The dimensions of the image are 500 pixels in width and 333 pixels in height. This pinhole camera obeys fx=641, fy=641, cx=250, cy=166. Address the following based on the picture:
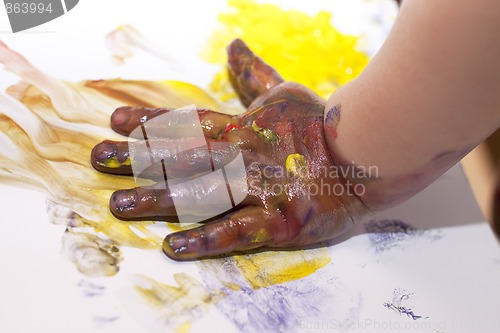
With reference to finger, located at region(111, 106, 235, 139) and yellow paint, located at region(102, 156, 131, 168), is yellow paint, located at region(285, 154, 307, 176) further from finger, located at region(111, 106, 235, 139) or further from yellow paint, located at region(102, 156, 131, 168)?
yellow paint, located at region(102, 156, 131, 168)

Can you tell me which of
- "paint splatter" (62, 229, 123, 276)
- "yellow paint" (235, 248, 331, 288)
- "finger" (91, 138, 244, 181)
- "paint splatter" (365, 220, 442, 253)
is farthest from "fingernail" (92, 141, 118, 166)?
"paint splatter" (365, 220, 442, 253)

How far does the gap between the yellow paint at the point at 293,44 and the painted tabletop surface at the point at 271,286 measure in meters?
0.14

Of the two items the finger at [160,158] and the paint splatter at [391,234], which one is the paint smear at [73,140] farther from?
the paint splatter at [391,234]

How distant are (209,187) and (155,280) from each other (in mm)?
132

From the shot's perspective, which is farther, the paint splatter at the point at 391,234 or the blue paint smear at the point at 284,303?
the paint splatter at the point at 391,234

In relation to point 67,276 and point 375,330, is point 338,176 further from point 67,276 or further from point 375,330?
point 67,276

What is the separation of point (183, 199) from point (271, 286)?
0.50 ft

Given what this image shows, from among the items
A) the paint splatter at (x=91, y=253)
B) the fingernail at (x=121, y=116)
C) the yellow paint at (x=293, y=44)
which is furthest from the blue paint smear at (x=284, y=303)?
the yellow paint at (x=293, y=44)

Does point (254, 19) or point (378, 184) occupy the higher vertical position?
point (254, 19)

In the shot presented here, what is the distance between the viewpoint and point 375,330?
77cm

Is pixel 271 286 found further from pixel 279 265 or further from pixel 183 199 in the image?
pixel 183 199

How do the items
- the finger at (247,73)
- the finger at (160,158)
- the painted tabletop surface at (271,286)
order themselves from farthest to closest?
the finger at (247,73)
the finger at (160,158)
the painted tabletop surface at (271,286)

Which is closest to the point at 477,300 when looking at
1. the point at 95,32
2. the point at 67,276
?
the point at 67,276

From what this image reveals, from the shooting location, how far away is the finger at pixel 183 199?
79 cm
